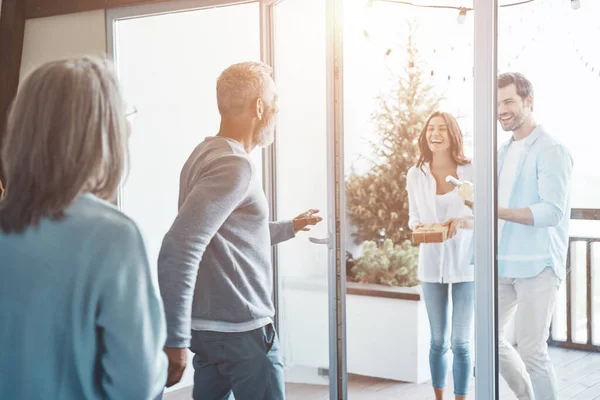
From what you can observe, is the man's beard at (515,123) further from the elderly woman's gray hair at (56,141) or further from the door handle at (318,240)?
the elderly woman's gray hair at (56,141)

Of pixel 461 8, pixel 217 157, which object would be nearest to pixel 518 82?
pixel 217 157

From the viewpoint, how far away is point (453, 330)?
11.0 ft

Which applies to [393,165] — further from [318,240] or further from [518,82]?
[518,82]

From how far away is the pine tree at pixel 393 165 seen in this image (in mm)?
4793

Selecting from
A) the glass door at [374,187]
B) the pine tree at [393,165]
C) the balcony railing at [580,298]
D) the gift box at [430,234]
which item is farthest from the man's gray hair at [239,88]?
the pine tree at [393,165]

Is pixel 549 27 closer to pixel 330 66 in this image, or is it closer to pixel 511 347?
pixel 330 66

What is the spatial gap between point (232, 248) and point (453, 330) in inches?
73.5

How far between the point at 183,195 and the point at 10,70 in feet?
9.89

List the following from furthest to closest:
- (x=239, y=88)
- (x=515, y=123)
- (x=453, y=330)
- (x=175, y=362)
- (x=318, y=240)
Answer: (x=453, y=330)
(x=318, y=240)
(x=515, y=123)
(x=239, y=88)
(x=175, y=362)

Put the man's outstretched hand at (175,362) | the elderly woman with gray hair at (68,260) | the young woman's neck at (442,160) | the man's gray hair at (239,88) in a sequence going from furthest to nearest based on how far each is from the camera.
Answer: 1. the young woman's neck at (442,160)
2. the man's gray hair at (239,88)
3. the man's outstretched hand at (175,362)
4. the elderly woman with gray hair at (68,260)

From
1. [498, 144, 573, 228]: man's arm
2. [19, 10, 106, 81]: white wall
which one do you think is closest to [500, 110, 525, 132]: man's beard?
[498, 144, 573, 228]: man's arm

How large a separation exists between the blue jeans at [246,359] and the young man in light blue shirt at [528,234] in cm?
A: 100

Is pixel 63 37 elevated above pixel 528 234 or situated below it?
above

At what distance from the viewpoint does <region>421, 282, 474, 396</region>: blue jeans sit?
3.37 meters
